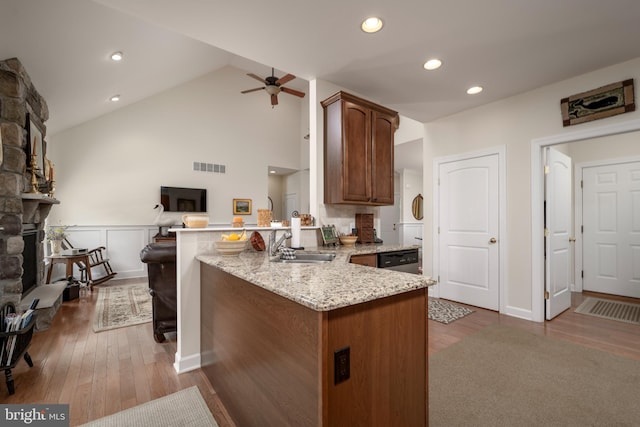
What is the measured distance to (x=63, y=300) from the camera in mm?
3947

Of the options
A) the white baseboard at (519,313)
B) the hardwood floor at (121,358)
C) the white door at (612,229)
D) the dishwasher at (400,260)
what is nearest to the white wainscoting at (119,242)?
the hardwood floor at (121,358)

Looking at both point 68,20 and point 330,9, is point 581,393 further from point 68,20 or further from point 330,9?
point 68,20

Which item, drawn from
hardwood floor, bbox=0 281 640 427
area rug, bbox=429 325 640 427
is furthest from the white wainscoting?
area rug, bbox=429 325 640 427

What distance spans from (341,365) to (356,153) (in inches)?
90.9

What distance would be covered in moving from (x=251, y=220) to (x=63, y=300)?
152 inches

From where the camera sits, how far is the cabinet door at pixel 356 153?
2859mm

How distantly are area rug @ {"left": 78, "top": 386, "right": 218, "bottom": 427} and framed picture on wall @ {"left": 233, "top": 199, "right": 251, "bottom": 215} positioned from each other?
17.6 feet

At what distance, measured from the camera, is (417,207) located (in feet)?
28.0

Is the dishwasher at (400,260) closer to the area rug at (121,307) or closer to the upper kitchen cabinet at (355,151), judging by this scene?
the upper kitchen cabinet at (355,151)

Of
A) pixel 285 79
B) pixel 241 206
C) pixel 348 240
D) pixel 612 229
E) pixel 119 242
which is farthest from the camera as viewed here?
pixel 241 206

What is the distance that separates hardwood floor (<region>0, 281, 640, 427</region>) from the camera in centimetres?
183

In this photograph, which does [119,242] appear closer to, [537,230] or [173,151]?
[173,151]

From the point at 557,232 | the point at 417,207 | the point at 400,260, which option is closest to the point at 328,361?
the point at 400,260
